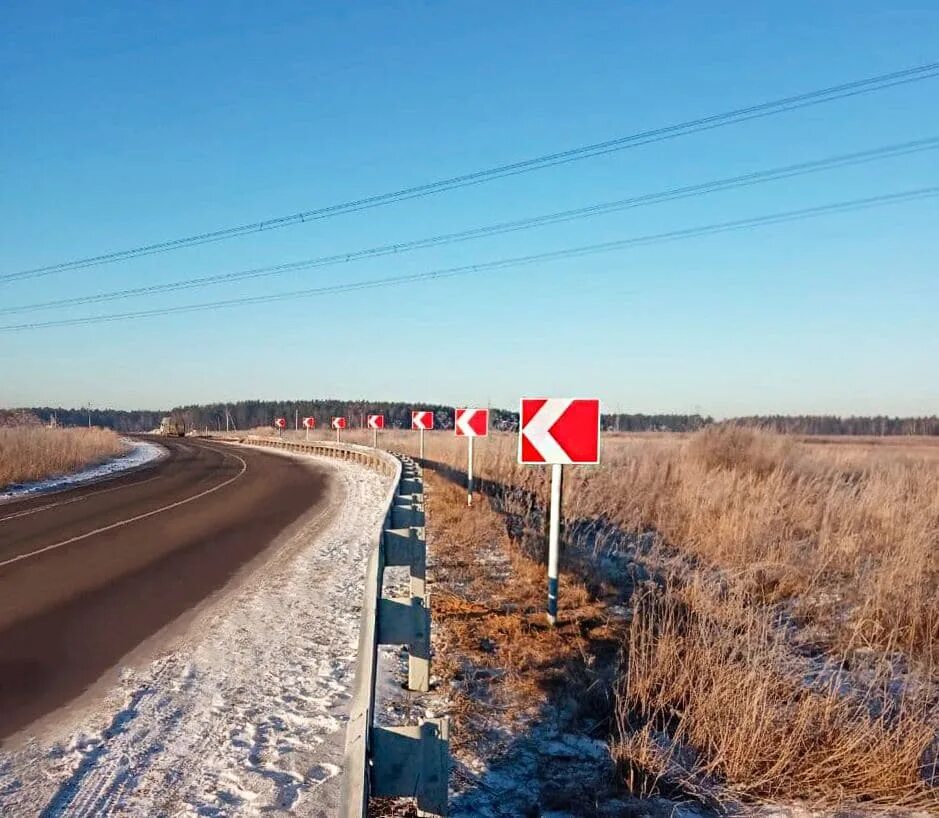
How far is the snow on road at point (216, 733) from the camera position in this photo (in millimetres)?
4066

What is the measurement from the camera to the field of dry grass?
415 centimetres

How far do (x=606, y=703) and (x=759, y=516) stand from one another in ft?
23.9

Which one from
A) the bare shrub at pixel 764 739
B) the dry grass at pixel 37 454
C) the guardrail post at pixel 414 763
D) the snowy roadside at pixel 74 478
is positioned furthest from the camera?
the dry grass at pixel 37 454

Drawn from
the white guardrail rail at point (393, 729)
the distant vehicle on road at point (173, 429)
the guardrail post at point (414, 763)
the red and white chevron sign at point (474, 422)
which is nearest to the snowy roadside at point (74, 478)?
the red and white chevron sign at point (474, 422)

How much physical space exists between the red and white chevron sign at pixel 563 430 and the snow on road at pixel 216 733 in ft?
8.40

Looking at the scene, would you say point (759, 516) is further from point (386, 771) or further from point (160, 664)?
point (386, 771)

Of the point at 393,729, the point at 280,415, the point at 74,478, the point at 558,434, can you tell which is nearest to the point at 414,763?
the point at 393,729

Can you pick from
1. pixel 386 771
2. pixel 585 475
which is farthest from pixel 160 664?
pixel 585 475

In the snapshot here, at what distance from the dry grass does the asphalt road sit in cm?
379

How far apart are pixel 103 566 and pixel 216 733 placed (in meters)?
6.32

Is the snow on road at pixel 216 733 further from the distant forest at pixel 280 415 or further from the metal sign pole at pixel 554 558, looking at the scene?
the distant forest at pixel 280 415

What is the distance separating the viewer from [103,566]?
10.3m

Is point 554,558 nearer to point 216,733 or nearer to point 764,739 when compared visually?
point 764,739

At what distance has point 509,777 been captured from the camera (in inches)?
167
